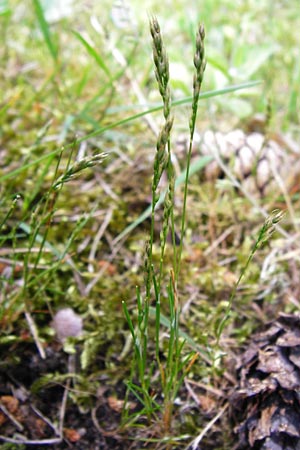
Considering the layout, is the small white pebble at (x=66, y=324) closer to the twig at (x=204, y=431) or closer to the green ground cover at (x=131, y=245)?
the green ground cover at (x=131, y=245)

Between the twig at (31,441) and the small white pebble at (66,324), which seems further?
the small white pebble at (66,324)

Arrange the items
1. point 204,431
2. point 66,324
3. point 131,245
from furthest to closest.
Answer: point 131,245
point 66,324
point 204,431

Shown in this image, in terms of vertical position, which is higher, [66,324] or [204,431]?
[66,324]

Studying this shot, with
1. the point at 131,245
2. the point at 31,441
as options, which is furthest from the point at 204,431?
the point at 131,245

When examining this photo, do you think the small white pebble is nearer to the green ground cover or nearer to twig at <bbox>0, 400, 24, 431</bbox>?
the green ground cover

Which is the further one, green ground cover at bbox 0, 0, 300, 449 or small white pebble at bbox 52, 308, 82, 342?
Result: small white pebble at bbox 52, 308, 82, 342

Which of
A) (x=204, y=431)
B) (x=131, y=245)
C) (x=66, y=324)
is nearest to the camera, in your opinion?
(x=204, y=431)

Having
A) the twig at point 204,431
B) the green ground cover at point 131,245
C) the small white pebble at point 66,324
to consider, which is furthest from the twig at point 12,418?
the twig at point 204,431

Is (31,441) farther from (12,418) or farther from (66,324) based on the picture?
(66,324)

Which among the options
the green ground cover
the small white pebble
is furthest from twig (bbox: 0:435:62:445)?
the small white pebble
